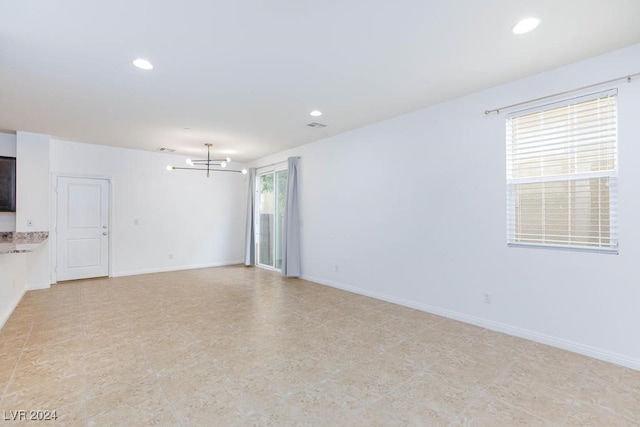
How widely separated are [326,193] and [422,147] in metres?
2.18

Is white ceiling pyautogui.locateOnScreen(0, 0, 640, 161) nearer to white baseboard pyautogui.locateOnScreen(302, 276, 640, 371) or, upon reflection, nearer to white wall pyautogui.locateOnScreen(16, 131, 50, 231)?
white wall pyautogui.locateOnScreen(16, 131, 50, 231)

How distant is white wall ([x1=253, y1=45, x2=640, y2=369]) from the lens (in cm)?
279

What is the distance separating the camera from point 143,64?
2.96 m

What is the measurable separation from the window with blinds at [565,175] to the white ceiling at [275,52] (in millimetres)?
529

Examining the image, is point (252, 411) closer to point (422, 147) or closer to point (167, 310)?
point (167, 310)

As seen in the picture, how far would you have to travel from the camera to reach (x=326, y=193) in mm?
5977

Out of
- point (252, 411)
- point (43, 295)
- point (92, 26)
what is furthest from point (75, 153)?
point (252, 411)

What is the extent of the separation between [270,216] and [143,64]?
509 cm

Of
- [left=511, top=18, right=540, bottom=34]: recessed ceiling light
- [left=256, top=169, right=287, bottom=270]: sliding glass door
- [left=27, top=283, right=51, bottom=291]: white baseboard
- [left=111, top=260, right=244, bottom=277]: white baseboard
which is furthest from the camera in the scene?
[left=256, top=169, right=287, bottom=270]: sliding glass door

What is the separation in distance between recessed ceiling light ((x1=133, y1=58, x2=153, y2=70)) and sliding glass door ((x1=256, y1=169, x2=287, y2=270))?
13.8 ft

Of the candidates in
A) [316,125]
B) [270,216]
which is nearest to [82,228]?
[270,216]

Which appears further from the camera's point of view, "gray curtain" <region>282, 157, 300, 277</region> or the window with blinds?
"gray curtain" <region>282, 157, 300, 277</region>

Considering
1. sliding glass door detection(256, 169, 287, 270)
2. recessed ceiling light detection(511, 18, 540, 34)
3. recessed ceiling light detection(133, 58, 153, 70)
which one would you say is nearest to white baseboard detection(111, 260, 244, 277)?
sliding glass door detection(256, 169, 287, 270)

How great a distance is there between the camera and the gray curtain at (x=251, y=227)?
7.96 metres
